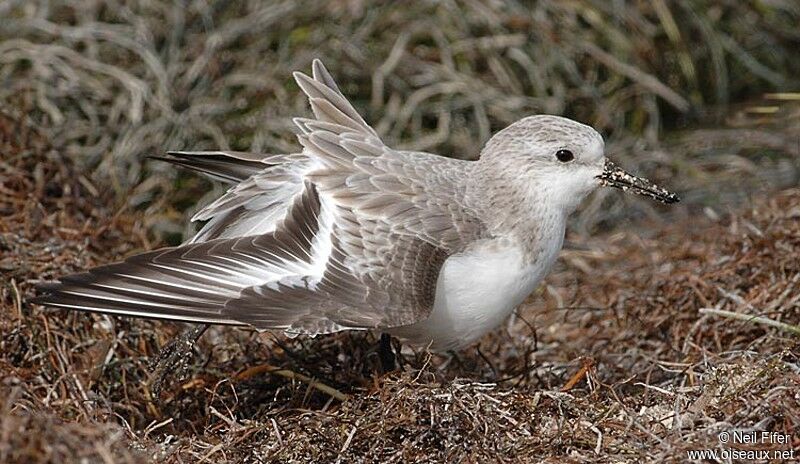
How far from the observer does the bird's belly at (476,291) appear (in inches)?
167

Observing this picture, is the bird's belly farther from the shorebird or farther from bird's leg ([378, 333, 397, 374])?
bird's leg ([378, 333, 397, 374])

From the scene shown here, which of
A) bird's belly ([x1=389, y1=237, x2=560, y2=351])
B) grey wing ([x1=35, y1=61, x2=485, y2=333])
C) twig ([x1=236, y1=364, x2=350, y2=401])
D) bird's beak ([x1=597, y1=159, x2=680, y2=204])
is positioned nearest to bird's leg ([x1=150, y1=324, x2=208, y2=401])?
twig ([x1=236, y1=364, x2=350, y2=401])

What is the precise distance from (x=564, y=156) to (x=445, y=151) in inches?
108

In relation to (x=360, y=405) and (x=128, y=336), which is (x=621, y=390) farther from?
(x=128, y=336)

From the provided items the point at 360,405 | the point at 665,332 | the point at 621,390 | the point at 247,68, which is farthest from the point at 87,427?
the point at 247,68

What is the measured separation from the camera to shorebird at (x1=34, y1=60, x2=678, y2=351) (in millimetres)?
4086

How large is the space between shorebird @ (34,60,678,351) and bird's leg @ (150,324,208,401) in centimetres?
39

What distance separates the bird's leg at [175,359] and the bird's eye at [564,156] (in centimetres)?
148

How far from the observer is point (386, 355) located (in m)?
4.62

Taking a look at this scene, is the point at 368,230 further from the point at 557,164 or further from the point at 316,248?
the point at 557,164

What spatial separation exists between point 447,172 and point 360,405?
3.26ft

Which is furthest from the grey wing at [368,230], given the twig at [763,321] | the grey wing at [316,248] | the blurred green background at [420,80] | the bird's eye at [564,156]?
the blurred green background at [420,80]

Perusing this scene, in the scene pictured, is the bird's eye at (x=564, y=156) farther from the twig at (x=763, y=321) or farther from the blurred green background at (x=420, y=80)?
the blurred green background at (x=420, y=80)

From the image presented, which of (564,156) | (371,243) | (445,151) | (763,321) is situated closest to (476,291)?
(371,243)
